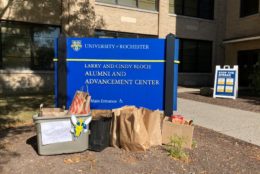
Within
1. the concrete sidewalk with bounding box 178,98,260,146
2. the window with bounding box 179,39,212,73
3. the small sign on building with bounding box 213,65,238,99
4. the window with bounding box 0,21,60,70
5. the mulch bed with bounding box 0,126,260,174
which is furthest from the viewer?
the window with bounding box 179,39,212,73

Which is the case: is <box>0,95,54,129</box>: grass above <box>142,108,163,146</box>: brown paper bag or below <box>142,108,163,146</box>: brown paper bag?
below

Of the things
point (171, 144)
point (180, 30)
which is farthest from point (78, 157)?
point (180, 30)

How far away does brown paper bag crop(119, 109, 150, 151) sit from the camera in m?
5.11

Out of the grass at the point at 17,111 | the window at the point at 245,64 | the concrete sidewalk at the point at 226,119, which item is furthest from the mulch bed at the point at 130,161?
the window at the point at 245,64

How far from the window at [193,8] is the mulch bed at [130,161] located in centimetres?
1563

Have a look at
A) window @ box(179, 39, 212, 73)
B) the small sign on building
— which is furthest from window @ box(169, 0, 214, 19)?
the small sign on building

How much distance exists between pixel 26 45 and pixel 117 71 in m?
9.36

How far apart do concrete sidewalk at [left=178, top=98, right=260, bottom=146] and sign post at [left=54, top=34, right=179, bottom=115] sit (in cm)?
160

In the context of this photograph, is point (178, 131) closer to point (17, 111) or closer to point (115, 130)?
point (115, 130)

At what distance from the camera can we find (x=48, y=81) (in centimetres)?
1515

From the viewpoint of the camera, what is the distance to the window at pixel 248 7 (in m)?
19.1

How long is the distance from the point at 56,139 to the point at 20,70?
34.0 ft

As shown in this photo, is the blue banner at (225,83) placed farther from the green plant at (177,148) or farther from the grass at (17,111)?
the green plant at (177,148)

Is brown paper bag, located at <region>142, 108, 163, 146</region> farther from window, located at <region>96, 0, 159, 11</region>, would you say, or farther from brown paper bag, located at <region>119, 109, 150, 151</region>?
window, located at <region>96, 0, 159, 11</region>
